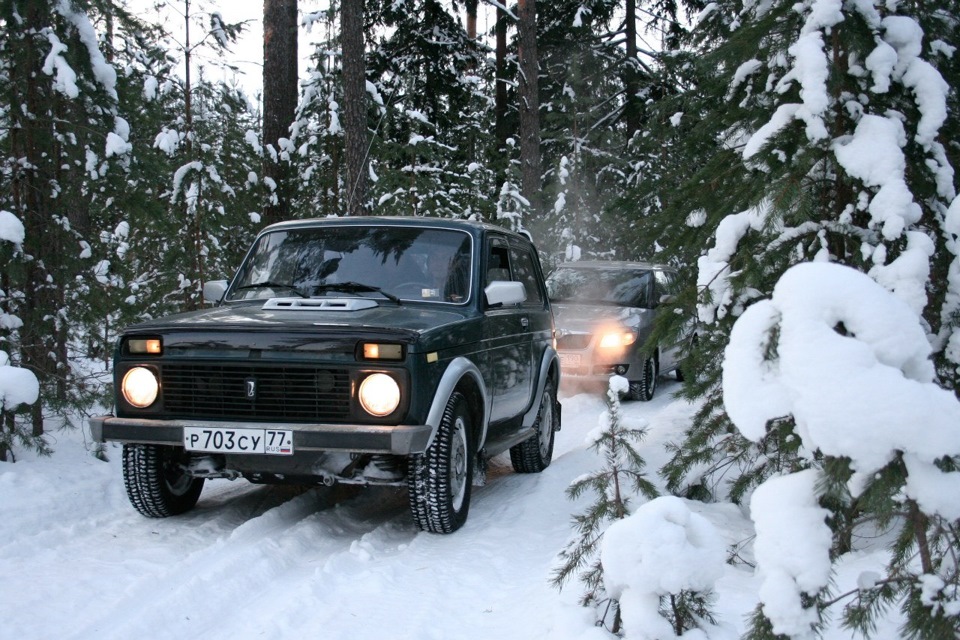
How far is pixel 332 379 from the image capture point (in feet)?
16.4

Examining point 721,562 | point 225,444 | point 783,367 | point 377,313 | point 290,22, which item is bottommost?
point 225,444

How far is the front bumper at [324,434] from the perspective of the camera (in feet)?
15.7

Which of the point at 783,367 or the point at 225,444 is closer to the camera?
the point at 783,367

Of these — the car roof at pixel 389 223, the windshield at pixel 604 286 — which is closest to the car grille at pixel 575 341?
the windshield at pixel 604 286

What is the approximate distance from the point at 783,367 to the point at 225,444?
3823 mm

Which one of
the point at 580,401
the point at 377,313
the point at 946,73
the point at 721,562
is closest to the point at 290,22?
the point at 580,401

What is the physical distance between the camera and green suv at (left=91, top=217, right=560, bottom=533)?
4949 mm

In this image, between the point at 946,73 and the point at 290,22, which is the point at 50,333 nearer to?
the point at 946,73

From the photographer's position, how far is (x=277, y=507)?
230 inches

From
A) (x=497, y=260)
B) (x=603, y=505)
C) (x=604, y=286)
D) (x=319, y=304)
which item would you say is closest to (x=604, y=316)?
(x=604, y=286)

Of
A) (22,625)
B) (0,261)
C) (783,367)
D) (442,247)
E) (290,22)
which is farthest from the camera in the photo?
(290,22)

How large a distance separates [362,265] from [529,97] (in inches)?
553

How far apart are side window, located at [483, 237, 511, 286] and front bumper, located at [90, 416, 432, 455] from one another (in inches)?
74.8

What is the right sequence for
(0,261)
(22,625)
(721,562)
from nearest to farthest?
(721,562) < (22,625) < (0,261)
